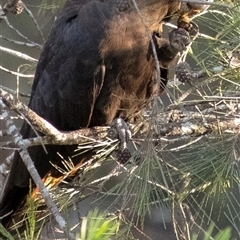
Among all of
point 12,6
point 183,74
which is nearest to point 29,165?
point 183,74

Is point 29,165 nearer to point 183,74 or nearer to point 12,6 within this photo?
point 183,74

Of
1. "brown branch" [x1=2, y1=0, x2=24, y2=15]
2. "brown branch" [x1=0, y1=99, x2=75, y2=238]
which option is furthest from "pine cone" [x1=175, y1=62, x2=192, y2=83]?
"brown branch" [x1=2, y1=0, x2=24, y2=15]

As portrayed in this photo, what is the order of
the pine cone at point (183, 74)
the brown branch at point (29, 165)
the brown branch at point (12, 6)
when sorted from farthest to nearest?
the brown branch at point (12, 6)
the pine cone at point (183, 74)
the brown branch at point (29, 165)

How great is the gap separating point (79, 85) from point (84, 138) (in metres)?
0.30

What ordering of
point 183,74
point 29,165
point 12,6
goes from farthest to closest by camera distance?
point 12,6 → point 183,74 → point 29,165

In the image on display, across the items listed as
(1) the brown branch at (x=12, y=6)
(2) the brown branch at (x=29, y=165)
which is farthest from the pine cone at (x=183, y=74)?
(1) the brown branch at (x=12, y=6)

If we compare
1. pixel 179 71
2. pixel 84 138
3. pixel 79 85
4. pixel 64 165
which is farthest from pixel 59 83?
pixel 179 71

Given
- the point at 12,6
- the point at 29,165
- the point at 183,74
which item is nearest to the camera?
the point at 29,165

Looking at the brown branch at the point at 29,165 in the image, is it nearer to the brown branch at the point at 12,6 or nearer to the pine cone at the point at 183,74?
the pine cone at the point at 183,74

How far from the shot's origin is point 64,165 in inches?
70.3

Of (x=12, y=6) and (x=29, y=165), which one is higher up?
(x=12, y=6)

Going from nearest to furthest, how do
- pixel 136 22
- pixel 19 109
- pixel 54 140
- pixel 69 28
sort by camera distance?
pixel 19 109 < pixel 54 140 < pixel 136 22 < pixel 69 28

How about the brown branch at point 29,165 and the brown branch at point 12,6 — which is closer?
the brown branch at point 29,165

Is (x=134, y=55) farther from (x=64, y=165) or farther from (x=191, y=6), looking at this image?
(x=64, y=165)
